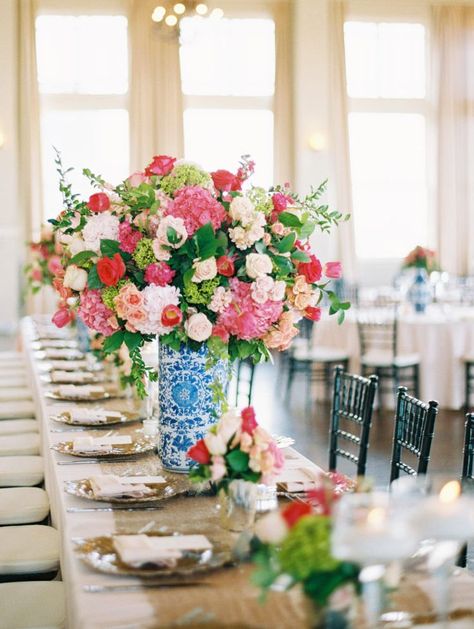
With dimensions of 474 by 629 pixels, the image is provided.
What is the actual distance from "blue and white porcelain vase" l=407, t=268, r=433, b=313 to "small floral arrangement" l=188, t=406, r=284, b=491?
7.27 metres

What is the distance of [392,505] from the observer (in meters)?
1.53

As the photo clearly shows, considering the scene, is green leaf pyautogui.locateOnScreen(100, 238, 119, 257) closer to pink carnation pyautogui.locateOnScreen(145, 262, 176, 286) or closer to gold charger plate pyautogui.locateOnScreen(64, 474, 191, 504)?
pink carnation pyautogui.locateOnScreen(145, 262, 176, 286)

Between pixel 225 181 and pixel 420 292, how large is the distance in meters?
6.72

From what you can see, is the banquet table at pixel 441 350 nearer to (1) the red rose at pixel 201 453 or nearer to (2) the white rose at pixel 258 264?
(2) the white rose at pixel 258 264

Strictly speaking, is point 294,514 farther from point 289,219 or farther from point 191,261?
point 289,219

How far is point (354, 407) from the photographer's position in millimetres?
3910

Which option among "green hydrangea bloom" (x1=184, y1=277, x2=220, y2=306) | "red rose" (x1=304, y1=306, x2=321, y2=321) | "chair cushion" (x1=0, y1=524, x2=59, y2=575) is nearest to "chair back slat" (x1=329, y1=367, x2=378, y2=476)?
"red rose" (x1=304, y1=306, x2=321, y2=321)

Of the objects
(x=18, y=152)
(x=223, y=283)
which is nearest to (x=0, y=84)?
(x=18, y=152)

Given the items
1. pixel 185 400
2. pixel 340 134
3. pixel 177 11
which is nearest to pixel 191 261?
pixel 185 400

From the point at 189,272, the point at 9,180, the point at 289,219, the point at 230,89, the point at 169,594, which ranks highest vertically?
the point at 230,89

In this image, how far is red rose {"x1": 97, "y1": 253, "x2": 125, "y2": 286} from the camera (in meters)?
2.74

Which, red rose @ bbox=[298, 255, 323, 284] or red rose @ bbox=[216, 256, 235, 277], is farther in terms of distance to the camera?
red rose @ bbox=[298, 255, 323, 284]

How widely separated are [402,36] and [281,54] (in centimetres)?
199

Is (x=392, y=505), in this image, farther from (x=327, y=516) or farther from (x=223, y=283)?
(x=223, y=283)
